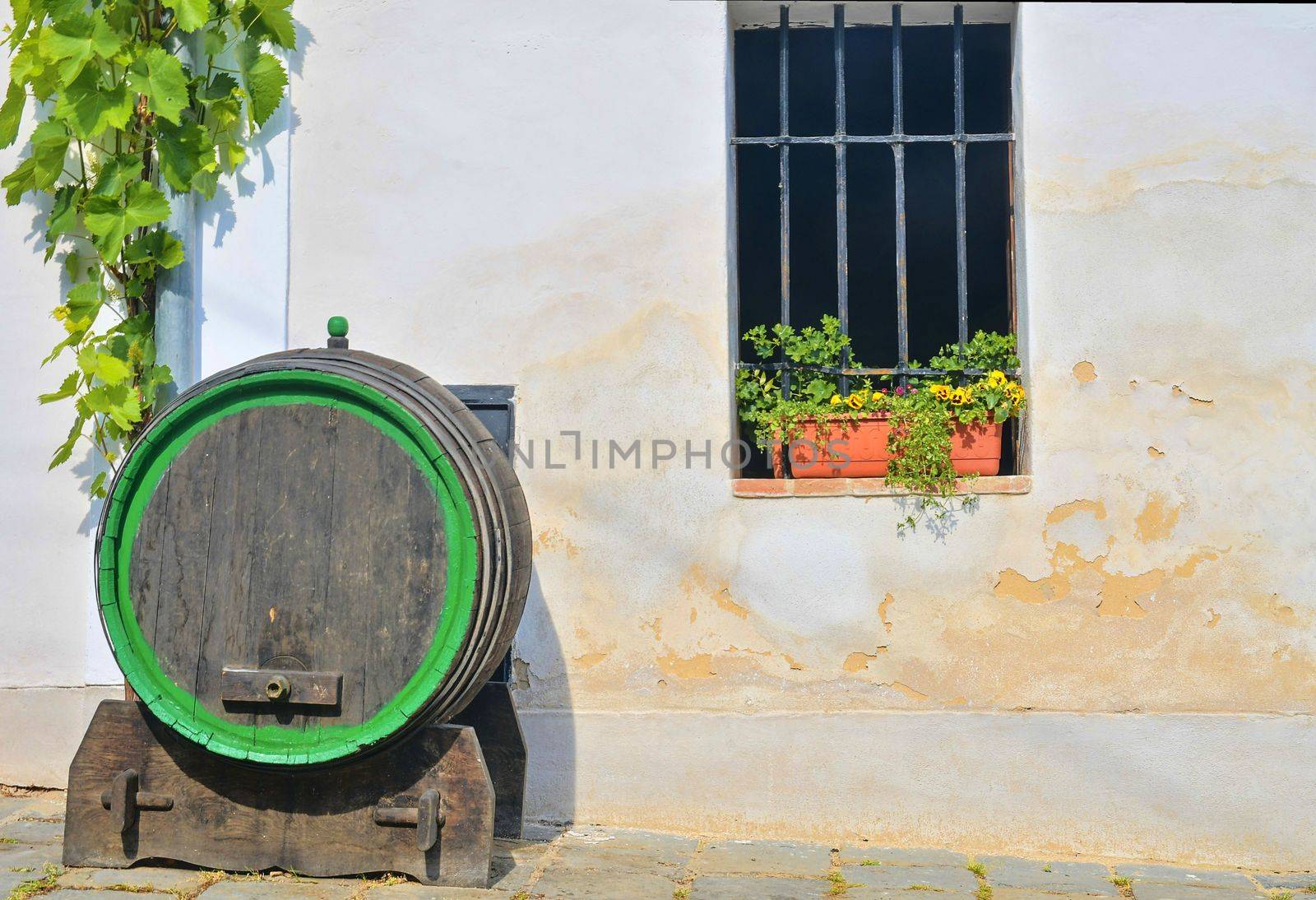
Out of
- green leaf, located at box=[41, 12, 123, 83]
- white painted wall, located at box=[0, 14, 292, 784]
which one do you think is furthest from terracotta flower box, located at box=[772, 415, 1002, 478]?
green leaf, located at box=[41, 12, 123, 83]

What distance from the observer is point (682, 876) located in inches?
140

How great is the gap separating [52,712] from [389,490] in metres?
1.99

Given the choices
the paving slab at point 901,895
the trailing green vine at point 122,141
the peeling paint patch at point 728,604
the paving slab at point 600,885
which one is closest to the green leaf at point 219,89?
the trailing green vine at point 122,141

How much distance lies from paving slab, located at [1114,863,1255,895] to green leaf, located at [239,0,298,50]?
4047 millimetres

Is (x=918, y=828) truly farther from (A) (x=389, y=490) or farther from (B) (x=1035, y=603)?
(A) (x=389, y=490)

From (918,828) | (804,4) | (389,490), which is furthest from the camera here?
(804,4)

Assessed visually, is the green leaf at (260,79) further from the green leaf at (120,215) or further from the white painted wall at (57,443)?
the green leaf at (120,215)

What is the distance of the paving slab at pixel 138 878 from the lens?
10.6 ft

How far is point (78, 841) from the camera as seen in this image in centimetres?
337

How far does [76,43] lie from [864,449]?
310 centimetres

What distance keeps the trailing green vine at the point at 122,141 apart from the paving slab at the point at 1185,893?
12.0 feet

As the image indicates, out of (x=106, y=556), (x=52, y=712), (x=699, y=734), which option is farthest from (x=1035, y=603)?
(x=52, y=712)

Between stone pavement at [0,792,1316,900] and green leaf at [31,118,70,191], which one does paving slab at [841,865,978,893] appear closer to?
stone pavement at [0,792,1316,900]

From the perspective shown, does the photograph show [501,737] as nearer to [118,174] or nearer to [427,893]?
[427,893]
